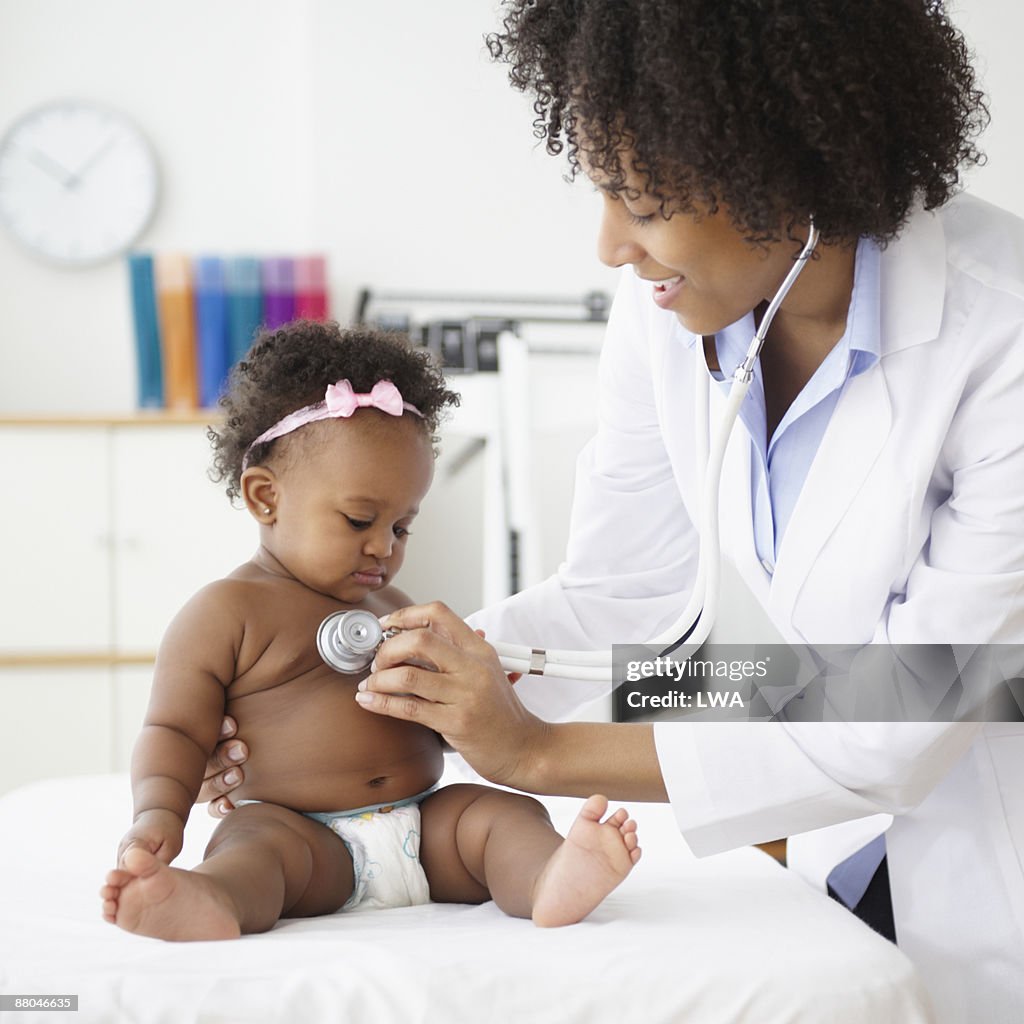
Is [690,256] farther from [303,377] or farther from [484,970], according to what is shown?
[484,970]

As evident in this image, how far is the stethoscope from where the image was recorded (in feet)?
3.88

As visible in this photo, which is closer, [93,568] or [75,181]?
[93,568]

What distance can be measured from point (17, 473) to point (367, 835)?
2.06m

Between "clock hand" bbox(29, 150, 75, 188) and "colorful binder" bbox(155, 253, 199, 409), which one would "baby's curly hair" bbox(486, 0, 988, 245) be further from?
"clock hand" bbox(29, 150, 75, 188)

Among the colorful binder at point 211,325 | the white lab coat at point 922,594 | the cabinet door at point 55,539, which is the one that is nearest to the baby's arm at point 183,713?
the white lab coat at point 922,594

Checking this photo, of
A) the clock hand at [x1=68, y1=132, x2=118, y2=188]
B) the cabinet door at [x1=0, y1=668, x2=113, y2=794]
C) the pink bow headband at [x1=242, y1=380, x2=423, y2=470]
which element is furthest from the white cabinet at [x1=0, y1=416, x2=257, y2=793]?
the pink bow headband at [x1=242, y1=380, x2=423, y2=470]

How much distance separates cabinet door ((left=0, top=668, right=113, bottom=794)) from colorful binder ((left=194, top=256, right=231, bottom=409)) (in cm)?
77

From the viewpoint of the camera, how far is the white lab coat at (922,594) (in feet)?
3.70

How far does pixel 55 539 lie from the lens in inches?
119

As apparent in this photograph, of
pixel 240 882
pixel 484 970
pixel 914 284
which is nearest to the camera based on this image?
pixel 484 970

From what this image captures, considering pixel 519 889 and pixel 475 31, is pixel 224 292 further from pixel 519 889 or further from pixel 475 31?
pixel 519 889

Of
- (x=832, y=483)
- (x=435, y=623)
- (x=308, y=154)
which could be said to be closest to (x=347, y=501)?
(x=435, y=623)

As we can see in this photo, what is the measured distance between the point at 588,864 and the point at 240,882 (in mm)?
303

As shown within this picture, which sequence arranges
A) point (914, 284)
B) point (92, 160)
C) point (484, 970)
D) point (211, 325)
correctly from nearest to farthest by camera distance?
point (484, 970) → point (914, 284) → point (211, 325) → point (92, 160)
